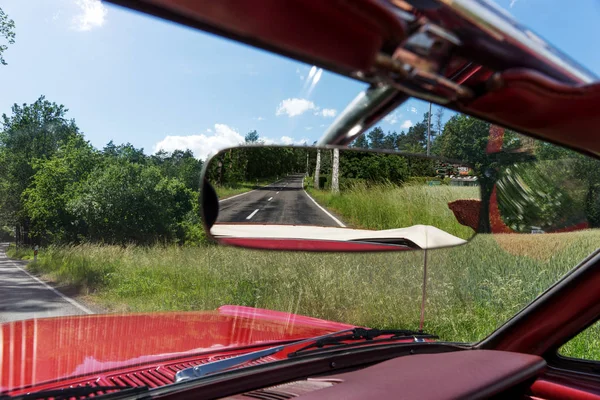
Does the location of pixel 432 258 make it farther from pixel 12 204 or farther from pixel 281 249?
pixel 12 204

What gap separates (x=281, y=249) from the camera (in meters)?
2.00

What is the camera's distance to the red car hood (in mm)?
1646

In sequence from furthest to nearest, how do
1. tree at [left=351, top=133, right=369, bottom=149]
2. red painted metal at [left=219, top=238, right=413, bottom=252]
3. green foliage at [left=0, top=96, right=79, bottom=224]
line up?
green foliage at [left=0, top=96, right=79, bottom=224] → red painted metal at [left=219, top=238, right=413, bottom=252] → tree at [left=351, top=133, right=369, bottom=149]

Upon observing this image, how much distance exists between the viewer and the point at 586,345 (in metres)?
2.74

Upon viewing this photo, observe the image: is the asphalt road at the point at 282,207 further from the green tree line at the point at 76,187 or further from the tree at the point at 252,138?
the green tree line at the point at 76,187

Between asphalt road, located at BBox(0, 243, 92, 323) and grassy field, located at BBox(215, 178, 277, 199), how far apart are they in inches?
104

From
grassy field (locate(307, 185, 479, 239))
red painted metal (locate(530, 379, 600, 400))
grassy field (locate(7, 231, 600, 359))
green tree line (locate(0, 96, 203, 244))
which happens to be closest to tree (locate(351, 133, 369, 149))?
Result: grassy field (locate(307, 185, 479, 239))

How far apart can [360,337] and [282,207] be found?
68cm

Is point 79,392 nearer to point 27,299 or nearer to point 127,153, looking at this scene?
point 27,299

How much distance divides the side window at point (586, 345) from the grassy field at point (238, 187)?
1.71 metres

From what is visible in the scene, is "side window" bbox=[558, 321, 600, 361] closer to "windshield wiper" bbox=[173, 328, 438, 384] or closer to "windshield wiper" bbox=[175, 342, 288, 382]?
"windshield wiper" bbox=[173, 328, 438, 384]

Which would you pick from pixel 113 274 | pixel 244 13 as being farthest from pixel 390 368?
pixel 113 274

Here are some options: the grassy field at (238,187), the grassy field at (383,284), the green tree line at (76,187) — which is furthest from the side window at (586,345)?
the green tree line at (76,187)

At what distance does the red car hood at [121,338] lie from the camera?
5.40 ft
